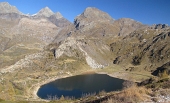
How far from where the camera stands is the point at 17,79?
198375 mm

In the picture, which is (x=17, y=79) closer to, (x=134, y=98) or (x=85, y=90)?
(x=85, y=90)

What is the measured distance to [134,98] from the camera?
1772 centimetres

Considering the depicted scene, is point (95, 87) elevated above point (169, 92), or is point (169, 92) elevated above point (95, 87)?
point (169, 92)

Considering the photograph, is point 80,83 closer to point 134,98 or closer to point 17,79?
point 17,79

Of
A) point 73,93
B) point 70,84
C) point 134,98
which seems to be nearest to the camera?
point 134,98

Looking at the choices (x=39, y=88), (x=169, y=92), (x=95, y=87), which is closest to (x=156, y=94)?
(x=169, y=92)

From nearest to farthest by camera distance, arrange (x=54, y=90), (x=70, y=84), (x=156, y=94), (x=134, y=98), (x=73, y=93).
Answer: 1. (x=134, y=98)
2. (x=156, y=94)
3. (x=73, y=93)
4. (x=54, y=90)
5. (x=70, y=84)

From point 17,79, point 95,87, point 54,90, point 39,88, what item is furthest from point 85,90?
point 17,79

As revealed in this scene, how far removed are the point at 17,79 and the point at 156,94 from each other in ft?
639

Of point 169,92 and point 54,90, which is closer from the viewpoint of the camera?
point 169,92

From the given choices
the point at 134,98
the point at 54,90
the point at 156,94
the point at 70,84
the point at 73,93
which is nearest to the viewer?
the point at 134,98

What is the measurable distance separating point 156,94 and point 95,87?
16031 centimetres

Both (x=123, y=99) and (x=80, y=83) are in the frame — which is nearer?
(x=123, y=99)

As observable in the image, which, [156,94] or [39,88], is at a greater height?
[156,94]
